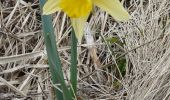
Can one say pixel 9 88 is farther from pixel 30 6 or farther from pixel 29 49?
pixel 30 6

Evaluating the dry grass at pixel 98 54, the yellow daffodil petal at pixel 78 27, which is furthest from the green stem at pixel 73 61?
the dry grass at pixel 98 54

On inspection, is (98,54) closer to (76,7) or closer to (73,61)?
(73,61)

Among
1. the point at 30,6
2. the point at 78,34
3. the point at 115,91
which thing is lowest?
the point at 115,91

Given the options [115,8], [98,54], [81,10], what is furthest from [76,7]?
[98,54]

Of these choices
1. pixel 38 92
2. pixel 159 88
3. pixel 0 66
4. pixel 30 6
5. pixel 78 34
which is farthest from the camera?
pixel 30 6

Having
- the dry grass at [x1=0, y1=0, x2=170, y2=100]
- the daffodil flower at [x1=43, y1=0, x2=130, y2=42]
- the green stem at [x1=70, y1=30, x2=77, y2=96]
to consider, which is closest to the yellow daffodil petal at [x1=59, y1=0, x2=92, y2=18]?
the daffodil flower at [x1=43, y1=0, x2=130, y2=42]

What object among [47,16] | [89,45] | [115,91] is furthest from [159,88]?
[47,16]
